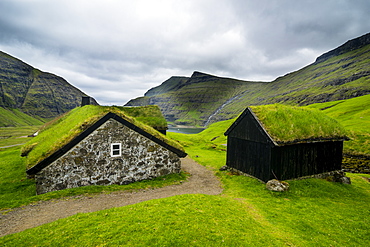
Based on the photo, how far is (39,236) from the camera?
7418mm

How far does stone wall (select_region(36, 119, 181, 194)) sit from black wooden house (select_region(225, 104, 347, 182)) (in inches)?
317

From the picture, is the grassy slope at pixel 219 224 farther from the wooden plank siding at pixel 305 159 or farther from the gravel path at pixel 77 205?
the wooden plank siding at pixel 305 159

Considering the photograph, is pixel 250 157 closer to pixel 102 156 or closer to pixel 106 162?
pixel 106 162

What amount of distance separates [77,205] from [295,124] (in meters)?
19.9

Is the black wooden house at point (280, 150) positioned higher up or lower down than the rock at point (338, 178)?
higher up

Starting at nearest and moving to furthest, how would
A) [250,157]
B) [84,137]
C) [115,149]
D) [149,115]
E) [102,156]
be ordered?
[84,137]
[102,156]
[115,149]
[250,157]
[149,115]

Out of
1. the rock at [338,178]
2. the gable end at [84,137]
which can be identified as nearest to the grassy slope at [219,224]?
the rock at [338,178]

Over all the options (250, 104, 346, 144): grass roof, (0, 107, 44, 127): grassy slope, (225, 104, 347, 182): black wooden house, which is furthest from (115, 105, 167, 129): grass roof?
(0, 107, 44, 127): grassy slope

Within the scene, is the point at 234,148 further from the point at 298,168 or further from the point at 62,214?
the point at 62,214

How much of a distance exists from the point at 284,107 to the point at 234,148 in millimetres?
7119

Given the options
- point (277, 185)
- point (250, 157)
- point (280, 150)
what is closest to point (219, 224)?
point (277, 185)

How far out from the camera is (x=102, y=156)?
1501 cm

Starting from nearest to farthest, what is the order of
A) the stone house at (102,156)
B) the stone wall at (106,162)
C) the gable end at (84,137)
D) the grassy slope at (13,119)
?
the gable end at (84,137), the stone house at (102,156), the stone wall at (106,162), the grassy slope at (13,119)

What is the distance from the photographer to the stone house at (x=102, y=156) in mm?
13359
